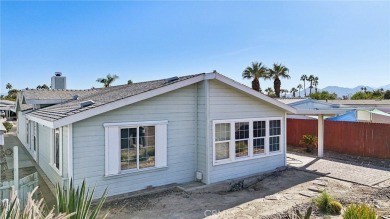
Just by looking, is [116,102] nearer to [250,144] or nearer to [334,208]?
[250,144]

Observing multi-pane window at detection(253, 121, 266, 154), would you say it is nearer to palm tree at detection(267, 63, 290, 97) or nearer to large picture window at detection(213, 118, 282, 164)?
large picture window at detection(213, 118, 282, 164)

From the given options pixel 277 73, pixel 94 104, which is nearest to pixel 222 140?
pixel 94 104

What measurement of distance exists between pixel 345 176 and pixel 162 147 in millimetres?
7161

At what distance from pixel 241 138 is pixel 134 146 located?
13.7 ft

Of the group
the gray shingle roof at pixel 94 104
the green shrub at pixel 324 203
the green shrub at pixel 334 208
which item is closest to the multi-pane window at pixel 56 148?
the gray shingle roof at pixel 94 104

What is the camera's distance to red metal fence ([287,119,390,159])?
45.6ft

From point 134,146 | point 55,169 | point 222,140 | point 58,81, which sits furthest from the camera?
point 58,81

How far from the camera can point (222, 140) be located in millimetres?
10000

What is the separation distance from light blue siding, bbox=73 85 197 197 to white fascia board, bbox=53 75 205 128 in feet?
1.17

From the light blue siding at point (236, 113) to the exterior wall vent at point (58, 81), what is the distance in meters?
13.8

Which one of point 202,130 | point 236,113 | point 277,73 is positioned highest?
point 277,73

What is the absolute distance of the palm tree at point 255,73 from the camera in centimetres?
3358

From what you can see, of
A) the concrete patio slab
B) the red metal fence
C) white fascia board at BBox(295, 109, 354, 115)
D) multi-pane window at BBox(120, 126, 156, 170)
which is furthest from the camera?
the red metal fence

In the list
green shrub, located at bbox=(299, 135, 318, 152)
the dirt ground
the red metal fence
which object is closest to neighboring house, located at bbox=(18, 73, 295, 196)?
the dirt ground
